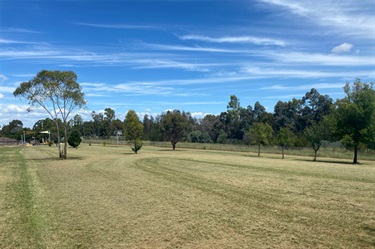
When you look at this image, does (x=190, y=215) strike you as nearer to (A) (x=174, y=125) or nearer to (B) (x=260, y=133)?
(B) (x=260, y=133)

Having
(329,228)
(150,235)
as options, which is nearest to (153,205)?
(150,235)

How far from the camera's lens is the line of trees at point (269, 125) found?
3194cm

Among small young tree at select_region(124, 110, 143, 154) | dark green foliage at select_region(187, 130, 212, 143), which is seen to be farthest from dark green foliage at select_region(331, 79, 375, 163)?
dark green foliage at select_region(187, 130, 212, 143)

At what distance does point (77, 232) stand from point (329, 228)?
17.9 feet

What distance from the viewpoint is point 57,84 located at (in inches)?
1149

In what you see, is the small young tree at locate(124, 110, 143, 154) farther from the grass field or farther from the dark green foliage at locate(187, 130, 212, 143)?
the dark green foliage at locate(187, 130, 212, 143)

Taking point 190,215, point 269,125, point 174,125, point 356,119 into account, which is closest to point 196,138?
point 174,125

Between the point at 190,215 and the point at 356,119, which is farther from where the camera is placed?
the point at 356,119

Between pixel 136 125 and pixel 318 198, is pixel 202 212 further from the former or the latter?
pixel 136 125

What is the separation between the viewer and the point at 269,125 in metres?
46.2

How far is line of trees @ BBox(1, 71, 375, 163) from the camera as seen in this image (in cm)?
3194

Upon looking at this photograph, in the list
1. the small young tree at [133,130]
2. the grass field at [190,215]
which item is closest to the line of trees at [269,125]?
the small young tree at [133,130]

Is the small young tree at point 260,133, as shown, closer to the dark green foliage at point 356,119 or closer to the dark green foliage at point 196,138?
the dark green foliage at point 356,119

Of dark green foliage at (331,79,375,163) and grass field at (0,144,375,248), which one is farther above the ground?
dark green foliage at (331,79,375,163)
